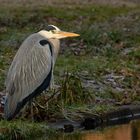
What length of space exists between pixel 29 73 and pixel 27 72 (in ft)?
0.15

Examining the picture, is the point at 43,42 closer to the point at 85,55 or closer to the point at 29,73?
the point at 29,73

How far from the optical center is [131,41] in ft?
68.0

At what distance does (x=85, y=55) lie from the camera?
19.2 metres

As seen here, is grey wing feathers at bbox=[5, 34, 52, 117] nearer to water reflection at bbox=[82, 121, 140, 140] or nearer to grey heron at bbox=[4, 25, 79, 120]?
grey heron at bbox=[4, 25, 79, 120]

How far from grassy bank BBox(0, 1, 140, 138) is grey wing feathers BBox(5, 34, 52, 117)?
0.46m

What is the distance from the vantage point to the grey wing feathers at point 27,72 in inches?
494

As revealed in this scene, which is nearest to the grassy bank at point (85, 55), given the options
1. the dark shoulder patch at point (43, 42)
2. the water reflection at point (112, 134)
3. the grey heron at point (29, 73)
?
the grey heron at point (29, 73)

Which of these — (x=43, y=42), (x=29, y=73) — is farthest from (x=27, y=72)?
(x=43, y=42)

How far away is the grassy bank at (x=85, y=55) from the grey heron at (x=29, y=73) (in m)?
0.39

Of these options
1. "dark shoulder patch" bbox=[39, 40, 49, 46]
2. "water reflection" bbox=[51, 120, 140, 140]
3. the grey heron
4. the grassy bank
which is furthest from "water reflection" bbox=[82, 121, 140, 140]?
"dark shoulder patch" bbox=[39, 40, 49, 46]

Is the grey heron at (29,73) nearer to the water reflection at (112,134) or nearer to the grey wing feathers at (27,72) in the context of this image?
the grey wing feathers at (27,72)

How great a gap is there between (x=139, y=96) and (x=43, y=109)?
285 cm

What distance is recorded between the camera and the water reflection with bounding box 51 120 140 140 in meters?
12.7

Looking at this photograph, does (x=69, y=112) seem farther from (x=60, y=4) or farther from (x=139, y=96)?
(x=60, y=4)
